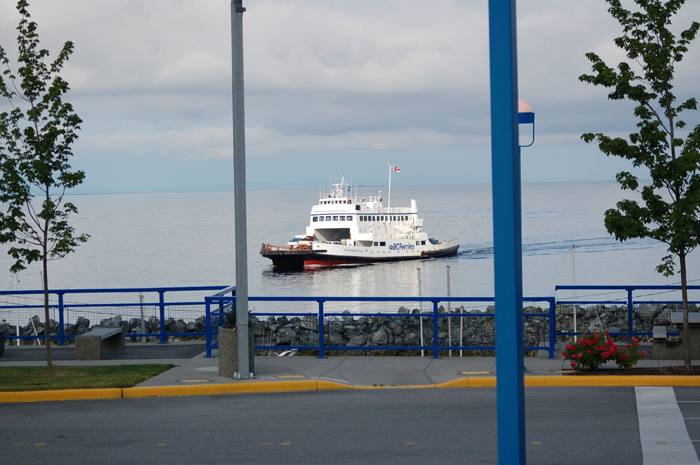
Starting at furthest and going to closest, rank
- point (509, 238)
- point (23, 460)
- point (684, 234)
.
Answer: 1. point (684, 234)
2. point (23, 460)
3. point (509, 238)

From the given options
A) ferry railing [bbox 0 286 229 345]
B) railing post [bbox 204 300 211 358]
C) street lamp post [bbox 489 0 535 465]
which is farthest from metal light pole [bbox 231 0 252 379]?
street lamp post [bbox 489 0 535 465]

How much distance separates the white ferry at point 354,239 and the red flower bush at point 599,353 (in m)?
75.6

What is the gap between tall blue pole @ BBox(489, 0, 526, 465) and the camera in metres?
4.96

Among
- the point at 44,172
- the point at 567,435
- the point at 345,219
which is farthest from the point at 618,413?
the point at 345,219

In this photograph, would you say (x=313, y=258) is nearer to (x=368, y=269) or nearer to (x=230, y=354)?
(x=368, y=269)

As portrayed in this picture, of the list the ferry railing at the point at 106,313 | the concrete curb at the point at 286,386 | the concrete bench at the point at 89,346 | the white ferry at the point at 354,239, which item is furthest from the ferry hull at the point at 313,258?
the concrete curb at the point at 286,386

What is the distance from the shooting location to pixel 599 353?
1399cm

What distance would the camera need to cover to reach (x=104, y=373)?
14.6m

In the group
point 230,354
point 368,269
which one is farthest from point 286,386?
point 368,269

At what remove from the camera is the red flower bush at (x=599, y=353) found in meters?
14.0

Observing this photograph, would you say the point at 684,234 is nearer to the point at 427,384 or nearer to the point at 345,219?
the point at 427,384

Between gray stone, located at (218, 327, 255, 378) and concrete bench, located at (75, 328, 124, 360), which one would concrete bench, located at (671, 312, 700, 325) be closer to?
gray stone, located at (218, 327, 255, 378)

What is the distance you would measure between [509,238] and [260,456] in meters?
5.58

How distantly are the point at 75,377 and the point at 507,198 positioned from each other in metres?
11.2
